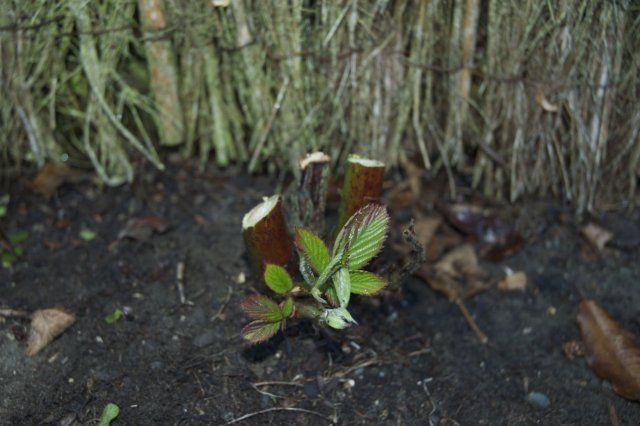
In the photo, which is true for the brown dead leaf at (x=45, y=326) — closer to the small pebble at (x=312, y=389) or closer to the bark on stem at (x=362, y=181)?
the small pebble at (x=312, y=389)

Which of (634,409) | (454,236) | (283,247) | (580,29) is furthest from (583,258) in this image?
(283,247)

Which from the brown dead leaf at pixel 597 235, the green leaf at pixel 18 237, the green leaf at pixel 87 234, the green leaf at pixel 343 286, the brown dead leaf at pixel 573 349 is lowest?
the brown dead leaf at pixel 573 349

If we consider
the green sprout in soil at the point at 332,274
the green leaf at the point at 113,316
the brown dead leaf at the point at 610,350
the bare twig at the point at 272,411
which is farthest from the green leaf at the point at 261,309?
the brown dead leaf at the point at 610,350

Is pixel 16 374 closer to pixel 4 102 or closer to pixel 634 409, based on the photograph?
Answer: pixel 4 102

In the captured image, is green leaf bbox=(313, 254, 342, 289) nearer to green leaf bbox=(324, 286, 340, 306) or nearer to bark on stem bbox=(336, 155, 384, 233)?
green leaf bbox=(324, 286, 340, 306)

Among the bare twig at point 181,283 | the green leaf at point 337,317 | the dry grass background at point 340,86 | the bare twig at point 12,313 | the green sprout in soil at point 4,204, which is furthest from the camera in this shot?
the green sprout in soil at point 4,204

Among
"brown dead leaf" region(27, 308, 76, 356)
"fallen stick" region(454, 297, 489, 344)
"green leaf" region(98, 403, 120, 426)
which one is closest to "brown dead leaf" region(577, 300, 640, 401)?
"fallen stick" region(454, 297, 489, 344)

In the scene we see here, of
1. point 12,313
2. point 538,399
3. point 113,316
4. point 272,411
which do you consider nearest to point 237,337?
point 272,411
